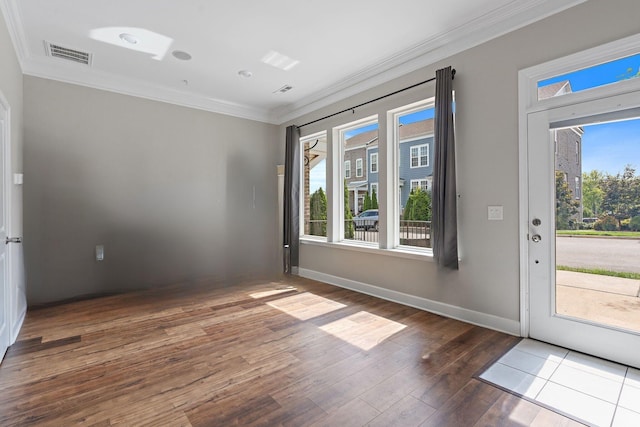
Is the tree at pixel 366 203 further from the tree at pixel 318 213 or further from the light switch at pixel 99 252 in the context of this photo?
the light switch at pixel 99 252

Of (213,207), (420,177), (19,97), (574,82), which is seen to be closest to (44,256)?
(19,97)

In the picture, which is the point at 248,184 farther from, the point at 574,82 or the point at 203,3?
the point at 574,82

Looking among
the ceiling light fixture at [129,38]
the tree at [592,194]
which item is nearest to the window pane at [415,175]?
the tree at [592,194]

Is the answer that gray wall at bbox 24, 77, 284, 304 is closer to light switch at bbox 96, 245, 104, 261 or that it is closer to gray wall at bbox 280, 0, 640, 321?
light switch at bbox 96, 245, 104, 261

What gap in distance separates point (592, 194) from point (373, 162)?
2.33 m

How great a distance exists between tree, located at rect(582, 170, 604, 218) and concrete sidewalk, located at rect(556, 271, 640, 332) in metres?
0.48

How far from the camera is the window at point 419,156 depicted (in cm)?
365

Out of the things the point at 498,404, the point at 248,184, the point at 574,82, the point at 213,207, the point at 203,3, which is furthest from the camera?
the point at 248,184

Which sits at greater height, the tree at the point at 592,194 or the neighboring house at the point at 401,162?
the neighboring house at the point at 401,162

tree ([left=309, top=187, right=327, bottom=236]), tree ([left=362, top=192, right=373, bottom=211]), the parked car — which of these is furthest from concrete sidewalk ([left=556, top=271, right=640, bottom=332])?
tree ([left=309, top=187, right=327, bottom=236])

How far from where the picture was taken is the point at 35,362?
7.74ft

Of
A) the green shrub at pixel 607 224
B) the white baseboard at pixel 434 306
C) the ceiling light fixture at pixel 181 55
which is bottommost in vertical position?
the white baseboard at pixel 434 306

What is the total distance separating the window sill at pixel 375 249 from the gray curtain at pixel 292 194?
0.20 m

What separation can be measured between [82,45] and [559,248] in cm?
490
